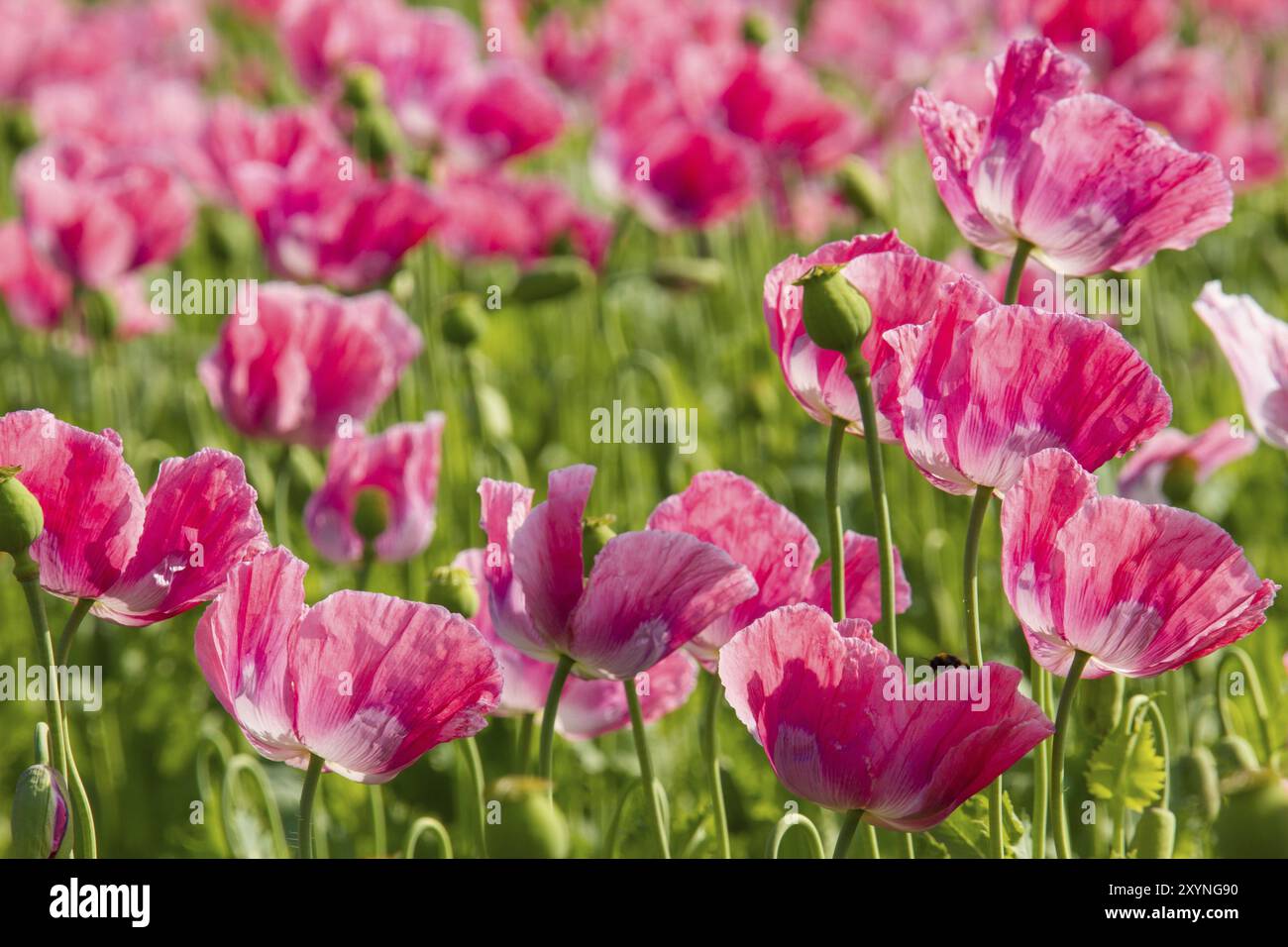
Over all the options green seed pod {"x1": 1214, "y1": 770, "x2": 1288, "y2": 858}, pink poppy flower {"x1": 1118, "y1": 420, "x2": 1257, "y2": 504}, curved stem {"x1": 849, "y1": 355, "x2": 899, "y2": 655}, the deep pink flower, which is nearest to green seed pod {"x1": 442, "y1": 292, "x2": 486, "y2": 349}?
the deep pink flower

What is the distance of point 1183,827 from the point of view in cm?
111

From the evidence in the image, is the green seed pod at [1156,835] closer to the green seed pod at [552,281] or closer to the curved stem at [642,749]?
the curved stem at [642,749]

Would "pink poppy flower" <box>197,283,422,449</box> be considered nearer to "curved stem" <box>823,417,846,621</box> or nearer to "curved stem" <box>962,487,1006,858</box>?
"curved stem" <box>823,417,846,621</box>

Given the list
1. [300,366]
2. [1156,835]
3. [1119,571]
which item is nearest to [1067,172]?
[1119,571]

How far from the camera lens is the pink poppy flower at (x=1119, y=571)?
2.59 feet

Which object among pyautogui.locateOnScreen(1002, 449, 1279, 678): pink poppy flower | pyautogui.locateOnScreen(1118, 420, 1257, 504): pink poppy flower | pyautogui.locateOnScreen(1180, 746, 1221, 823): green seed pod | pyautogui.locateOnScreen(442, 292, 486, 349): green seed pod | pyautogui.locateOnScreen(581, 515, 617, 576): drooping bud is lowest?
pyautogui.locateOnScreen(1180, 746, 1221, 823): green seed pod

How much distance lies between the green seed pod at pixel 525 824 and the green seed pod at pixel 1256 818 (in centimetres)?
32

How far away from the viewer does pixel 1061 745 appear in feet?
2.81

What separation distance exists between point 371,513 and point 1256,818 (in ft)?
2.59

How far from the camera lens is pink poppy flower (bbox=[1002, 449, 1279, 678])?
788mm

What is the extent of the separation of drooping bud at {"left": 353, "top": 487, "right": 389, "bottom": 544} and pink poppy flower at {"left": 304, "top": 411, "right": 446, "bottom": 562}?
0.05 feet

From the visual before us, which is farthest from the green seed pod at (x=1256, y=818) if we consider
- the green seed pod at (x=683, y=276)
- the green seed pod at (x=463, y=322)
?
the green seed pod at (x=683, y=276)
